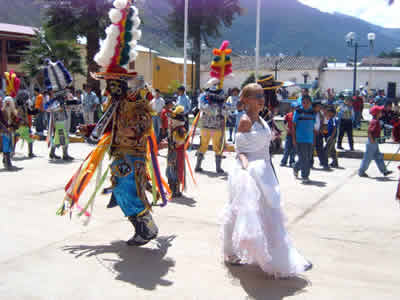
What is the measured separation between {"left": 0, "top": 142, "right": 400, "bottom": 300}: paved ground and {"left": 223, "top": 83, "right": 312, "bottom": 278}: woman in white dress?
0.24 metres

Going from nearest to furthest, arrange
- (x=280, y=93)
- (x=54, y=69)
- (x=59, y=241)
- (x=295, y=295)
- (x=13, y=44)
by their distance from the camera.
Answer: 1. (x=295, y=295)
2. (x=59, y=241)
3. (x=280, y=93)
4. (x=54, y=69)
5. (x=13, y=44)

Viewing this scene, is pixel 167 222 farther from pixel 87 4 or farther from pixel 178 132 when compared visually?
pixel 87 4

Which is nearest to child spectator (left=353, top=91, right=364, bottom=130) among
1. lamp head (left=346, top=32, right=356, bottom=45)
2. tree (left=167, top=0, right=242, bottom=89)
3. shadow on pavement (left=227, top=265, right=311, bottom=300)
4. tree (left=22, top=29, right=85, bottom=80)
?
lamp head (left=346, top=32, right=356, bottom=45)

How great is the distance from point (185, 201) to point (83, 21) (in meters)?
15.8

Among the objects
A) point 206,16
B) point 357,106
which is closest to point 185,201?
point 357,106

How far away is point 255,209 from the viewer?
3.81 metres

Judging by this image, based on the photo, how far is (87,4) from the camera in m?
20.6

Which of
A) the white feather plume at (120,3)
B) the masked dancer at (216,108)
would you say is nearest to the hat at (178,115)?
the masked dancer at (216,108)

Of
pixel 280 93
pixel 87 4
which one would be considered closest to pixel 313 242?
pixel 280 93

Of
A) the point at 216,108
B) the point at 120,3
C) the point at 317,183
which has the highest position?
the point at 120,3

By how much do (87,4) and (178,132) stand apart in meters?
15.8

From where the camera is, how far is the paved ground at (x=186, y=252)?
3840mm

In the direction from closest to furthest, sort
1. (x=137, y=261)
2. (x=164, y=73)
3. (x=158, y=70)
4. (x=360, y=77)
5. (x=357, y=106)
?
1. (x=137, y=261)
2. (x=357, y=106)
3. (x=158, y=70)
4. (x=164, y=73)
5. (x=360, y=77)

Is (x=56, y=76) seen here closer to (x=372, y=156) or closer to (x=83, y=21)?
(x=372, y=156)
